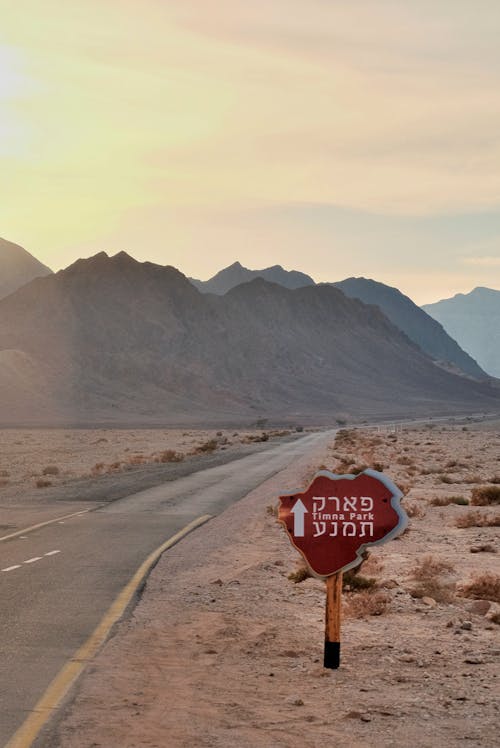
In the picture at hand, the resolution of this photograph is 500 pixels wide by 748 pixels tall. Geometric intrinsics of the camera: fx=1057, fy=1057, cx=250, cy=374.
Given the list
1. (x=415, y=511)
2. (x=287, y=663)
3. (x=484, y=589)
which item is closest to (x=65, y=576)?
(x=484, y=589)

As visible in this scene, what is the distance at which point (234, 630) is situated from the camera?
11.3m

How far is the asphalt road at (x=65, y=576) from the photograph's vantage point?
937cm

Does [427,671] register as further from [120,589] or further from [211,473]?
[211,473]

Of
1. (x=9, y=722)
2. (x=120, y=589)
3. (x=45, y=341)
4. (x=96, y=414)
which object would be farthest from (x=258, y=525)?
(x=45, y=341)

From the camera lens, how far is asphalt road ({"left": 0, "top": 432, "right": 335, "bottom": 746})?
9.37 meters

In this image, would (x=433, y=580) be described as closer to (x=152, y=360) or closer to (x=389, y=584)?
(x=389, y=584)

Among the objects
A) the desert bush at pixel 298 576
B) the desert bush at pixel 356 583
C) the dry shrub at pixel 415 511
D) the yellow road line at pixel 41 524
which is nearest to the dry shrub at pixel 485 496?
the dry shrub at pixel 415 511

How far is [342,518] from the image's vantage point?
9.10 meters

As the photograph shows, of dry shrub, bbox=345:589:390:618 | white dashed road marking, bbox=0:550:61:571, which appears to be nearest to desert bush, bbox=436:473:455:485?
white dashed road marking, bbox=0:550:61:571

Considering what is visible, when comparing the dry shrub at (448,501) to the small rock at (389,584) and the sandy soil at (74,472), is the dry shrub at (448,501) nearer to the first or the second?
the sandy soil at (74,472)

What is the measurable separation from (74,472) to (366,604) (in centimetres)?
3706

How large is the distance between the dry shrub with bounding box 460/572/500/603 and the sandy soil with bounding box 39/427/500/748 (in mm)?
39

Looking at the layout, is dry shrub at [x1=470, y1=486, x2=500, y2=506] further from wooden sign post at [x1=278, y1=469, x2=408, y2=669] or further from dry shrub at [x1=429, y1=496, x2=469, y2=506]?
wooden sign post at [x1=278, y1=469, x2=408, y2=669]

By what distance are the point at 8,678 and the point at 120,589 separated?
511cm
